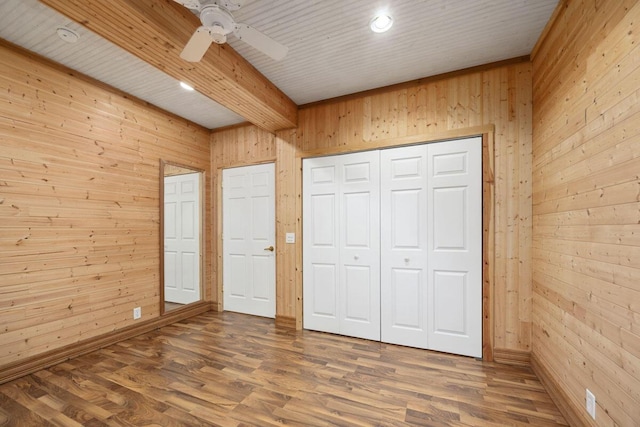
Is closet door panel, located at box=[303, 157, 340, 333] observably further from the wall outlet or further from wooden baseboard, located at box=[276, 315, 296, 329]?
the wall outlet

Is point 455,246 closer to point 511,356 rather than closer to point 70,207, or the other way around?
point 511,356

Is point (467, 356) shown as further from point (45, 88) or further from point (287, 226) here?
point (45, 88)

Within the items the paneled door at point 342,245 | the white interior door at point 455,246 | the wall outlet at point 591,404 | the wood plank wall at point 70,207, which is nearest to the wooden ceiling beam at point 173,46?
the wood plank wall at point 70,207

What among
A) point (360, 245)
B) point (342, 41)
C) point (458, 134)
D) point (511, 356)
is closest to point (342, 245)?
point (360, 245)

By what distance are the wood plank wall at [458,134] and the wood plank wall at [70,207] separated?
5.70 ft

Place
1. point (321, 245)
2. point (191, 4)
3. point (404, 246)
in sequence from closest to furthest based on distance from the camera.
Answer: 1. point (191, 4)
2. point (404, 246)
3. point (321, 245)

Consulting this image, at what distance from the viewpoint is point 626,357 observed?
1276 mm

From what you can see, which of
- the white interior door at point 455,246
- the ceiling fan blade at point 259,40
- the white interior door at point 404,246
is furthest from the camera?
the white interior door at point 404,246

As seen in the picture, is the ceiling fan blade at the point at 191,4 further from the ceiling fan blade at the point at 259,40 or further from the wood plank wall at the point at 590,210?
the wood plank wall at the point at 590,210

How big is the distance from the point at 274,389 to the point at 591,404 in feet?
6.70

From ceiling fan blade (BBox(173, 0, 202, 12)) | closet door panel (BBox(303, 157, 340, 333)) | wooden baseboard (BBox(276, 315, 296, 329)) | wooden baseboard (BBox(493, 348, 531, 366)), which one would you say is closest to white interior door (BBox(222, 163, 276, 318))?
wooden baseboard (BBox(276, 315, 296, 329))

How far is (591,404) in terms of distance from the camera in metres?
1.53

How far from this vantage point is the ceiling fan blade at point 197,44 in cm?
161

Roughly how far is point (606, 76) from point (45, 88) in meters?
4.31
